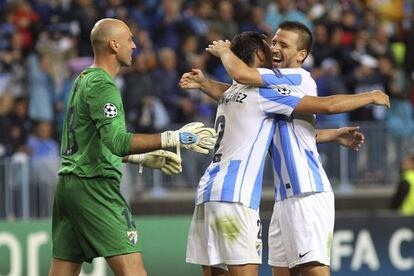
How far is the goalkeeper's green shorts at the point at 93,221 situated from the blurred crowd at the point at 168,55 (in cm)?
703

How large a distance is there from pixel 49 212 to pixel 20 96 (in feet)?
7.56

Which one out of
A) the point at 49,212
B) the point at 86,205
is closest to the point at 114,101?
the point at 86,205

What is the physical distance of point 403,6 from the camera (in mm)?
20234

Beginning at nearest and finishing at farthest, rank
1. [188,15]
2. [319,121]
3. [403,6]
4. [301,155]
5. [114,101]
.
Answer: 1. [114,101]
2. [301,155]
3. [319,121]
4. [188,15]
5. [403,6]

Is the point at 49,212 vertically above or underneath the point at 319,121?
underneath

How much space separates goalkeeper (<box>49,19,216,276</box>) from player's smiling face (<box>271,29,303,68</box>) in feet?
2.66

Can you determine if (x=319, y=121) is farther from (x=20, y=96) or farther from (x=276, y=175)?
(x=276, y=175)

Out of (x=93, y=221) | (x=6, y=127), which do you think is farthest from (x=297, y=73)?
(x=6, y=127)

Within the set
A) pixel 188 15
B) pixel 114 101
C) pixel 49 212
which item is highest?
pixel 188 15

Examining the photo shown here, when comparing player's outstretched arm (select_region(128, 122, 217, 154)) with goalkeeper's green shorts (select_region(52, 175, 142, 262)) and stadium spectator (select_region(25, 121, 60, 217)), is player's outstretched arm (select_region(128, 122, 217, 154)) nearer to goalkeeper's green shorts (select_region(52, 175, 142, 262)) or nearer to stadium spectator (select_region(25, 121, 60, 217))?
goalkeeper's green shorts (select_region(52, 175, 142, 262))

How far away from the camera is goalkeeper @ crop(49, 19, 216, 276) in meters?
8.34

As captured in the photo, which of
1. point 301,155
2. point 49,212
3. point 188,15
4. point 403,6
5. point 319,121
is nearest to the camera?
point 301,155

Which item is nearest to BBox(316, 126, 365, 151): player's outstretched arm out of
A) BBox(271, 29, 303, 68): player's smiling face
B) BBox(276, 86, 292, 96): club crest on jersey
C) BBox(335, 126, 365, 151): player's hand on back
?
BBox(335, 126, 365, 151): player's hand on back

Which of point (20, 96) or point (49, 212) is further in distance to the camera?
point (20, 96)
